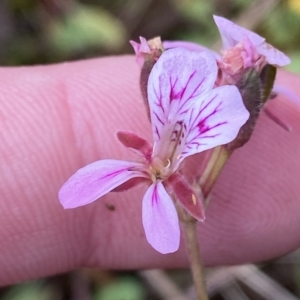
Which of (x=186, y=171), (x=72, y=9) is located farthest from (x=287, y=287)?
(x=72, y=9)

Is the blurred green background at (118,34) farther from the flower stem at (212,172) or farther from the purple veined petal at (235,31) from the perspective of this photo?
the purple veined petal at (235,31)

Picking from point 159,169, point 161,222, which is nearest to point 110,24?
point 159,169

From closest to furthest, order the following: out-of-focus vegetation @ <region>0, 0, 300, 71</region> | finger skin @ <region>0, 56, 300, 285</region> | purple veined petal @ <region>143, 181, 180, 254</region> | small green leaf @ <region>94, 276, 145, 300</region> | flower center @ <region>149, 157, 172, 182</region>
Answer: purple veined petal @ <region>143, 181, 180, 254</region> < flower center @ <region>149, 157, 172, 182</region> < finger skin @ <region>0, 56, 300, 285</region> < small green leaf @ <region>94, 276, 145, 300</region> < out-of-focus vegetation @ <region>0, 0, 300, 71</region>

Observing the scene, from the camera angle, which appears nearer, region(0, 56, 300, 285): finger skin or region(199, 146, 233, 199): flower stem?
region(199, 146, 233, 199): flower stem

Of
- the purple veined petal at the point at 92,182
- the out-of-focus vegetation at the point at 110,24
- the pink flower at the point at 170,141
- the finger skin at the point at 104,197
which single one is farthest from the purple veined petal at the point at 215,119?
the out-of-focus vegetation at the point at 110,24

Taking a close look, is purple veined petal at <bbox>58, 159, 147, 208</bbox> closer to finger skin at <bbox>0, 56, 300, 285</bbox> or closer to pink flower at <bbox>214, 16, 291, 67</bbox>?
pink flower at <bbox>214, 16, 291, 67</bbox>

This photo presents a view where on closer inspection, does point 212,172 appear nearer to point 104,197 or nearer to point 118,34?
point 104,197

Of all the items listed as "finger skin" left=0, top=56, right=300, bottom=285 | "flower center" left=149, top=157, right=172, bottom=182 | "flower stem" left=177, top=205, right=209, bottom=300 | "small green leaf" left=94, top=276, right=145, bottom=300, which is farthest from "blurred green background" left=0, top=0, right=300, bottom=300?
"flower center" left=149, top=157, right=172, bottom=182
